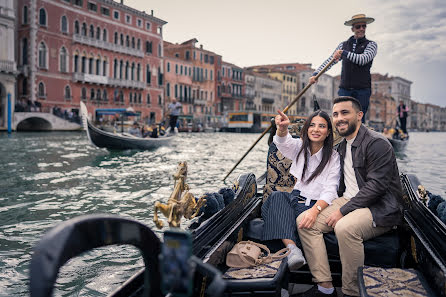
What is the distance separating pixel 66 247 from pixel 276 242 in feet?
4.07

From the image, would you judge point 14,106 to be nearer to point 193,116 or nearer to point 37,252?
point 193,116

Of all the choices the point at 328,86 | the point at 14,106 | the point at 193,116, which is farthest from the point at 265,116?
the point at 328,86

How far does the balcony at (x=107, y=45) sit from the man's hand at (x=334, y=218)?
76.3ft

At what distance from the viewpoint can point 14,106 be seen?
58.1 ft

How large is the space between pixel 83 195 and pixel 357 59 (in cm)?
327

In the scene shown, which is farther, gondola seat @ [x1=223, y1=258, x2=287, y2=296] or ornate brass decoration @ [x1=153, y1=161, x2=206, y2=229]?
gondola seat @ [x1=223, y1=258, x2=287, y2=296]

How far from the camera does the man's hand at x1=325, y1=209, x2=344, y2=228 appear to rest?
1675 mm

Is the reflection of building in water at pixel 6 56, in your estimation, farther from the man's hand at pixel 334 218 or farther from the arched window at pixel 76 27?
the man's hand at pixel 334 218

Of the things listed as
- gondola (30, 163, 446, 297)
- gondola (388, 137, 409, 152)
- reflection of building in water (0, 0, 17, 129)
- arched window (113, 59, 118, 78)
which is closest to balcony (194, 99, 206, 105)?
arched window (113, 59, 118, 78)

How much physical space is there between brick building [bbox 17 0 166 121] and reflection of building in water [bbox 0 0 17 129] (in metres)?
2.05

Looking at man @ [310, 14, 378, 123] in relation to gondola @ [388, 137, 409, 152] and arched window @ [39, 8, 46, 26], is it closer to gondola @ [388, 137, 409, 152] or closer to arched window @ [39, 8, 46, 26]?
gondola @ [388, 137, 409, 152]

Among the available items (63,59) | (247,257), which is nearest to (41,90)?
(63,59)

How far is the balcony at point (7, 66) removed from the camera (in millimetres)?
17641

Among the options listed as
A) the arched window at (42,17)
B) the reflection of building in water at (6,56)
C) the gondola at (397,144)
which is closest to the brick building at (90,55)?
the arched window at (42,17)
